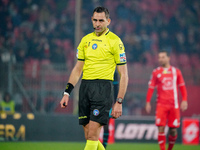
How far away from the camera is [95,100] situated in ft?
18.3

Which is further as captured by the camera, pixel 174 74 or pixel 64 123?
pixel 64 123

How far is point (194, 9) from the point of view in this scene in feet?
Answer: 70.9

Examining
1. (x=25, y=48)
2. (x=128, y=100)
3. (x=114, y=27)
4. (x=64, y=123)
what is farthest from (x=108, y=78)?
(x=114, y=27)

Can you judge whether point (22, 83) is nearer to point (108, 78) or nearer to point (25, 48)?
point (25, 48)

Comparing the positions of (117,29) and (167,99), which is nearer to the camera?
(167,99)

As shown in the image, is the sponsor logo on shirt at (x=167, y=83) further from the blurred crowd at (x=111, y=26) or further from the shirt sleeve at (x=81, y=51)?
the blurred crowd at (x=111, y=26)

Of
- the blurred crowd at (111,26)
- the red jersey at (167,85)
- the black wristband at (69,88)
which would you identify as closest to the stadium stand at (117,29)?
the blurred crowd at (111,26)

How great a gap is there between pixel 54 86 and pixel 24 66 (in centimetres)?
112

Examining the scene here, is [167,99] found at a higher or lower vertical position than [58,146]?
higher

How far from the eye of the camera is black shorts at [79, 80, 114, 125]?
5.54 meters

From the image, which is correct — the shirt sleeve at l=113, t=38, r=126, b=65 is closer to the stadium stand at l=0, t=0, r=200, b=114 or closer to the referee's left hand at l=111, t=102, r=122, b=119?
the referee's left hand at l=111, t=102, r=122, b=119

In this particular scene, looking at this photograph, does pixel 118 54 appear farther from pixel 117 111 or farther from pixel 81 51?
pixel 117 111

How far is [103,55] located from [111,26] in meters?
14.1

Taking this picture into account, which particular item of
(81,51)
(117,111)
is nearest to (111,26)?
(81,51)
